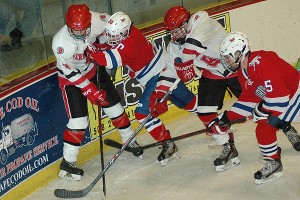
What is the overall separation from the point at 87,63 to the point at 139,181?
2.86 feet

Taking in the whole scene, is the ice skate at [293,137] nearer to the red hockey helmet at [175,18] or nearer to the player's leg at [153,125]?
the player's leg at [153,125]

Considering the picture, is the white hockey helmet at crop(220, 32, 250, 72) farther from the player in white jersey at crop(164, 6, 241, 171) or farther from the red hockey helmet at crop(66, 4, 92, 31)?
the red hockey helmet at crop(66, 4, 92, 31)

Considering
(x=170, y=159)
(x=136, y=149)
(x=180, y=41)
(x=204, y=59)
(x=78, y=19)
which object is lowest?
(x=170, y=159)

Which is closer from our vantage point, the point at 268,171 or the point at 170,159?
the point at 268,171

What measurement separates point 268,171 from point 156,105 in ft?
2.86

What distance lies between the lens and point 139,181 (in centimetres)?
453

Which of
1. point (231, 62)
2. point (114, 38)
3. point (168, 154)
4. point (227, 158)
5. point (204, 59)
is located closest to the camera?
point (231, 62)

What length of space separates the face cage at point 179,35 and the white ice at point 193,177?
0.86 metres

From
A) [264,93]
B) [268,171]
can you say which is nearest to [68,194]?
[268,171]

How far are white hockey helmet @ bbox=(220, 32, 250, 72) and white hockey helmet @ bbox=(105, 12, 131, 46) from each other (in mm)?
711

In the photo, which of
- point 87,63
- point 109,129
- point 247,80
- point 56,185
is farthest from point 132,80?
point 247,80

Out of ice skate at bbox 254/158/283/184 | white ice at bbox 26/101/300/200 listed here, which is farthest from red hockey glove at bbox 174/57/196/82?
ice skate at bbox 254/158/283/184

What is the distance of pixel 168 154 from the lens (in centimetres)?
480

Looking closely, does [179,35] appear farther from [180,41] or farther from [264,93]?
[264,93]
